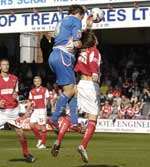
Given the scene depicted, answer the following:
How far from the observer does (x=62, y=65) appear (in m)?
12.2

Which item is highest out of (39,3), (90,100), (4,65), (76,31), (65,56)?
(39,3)

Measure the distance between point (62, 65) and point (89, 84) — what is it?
60 centimetres

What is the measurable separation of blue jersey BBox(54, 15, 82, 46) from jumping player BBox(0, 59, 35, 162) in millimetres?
1715

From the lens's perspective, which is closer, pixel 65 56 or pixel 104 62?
pixel 65 56

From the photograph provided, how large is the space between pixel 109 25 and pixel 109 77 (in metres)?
5.86

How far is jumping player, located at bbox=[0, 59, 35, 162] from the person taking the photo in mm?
13594

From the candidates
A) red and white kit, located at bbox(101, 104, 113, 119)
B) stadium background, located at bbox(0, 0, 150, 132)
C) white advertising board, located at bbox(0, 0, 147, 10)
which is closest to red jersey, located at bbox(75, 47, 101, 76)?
stadium background, located at bbox(0, 0, 150, 132)

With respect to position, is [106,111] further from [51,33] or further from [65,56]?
[65,56]

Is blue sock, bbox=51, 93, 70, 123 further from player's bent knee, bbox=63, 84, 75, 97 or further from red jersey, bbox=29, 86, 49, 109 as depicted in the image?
red jersey, bbox=29, 86, 49, 109

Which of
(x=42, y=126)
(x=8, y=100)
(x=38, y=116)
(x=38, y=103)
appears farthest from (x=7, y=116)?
(x=38, y=103)

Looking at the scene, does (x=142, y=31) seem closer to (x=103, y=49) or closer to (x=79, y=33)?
(x=103, y=49)

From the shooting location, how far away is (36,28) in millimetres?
30984

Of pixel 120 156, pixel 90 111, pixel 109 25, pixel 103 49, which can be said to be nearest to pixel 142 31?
pixel 103 49

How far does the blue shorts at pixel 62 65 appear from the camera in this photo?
40.0 feet
